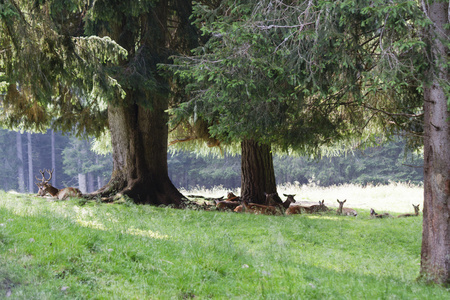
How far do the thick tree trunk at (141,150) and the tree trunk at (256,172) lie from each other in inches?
93.8

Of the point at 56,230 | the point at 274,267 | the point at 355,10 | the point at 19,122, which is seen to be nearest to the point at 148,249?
the point at 56,230

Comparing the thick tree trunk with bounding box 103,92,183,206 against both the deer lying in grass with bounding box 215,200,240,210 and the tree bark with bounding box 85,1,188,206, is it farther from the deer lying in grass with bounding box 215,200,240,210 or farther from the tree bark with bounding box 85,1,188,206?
the deer lying in grass with bounding box 215,200,240,210

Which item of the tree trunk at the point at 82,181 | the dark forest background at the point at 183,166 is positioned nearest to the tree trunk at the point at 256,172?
the dark forest background at the point at 183,166

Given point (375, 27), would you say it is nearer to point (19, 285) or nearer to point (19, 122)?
point (19, 285)

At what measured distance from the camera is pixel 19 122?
13.6 m

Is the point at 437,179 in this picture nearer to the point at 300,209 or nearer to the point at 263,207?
the point at 263,207

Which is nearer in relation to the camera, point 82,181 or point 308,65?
point 308,65

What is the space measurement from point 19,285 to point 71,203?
7105 mm

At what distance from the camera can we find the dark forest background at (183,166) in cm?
4006

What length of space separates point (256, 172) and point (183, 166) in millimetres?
31504

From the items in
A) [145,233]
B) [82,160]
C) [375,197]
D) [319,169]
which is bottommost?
[319,169]

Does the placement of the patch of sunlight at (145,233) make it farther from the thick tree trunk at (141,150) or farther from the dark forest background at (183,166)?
the dark forest background at (183,166)

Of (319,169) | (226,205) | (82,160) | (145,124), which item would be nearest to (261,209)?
(226,205)

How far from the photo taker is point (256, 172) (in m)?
13.8
